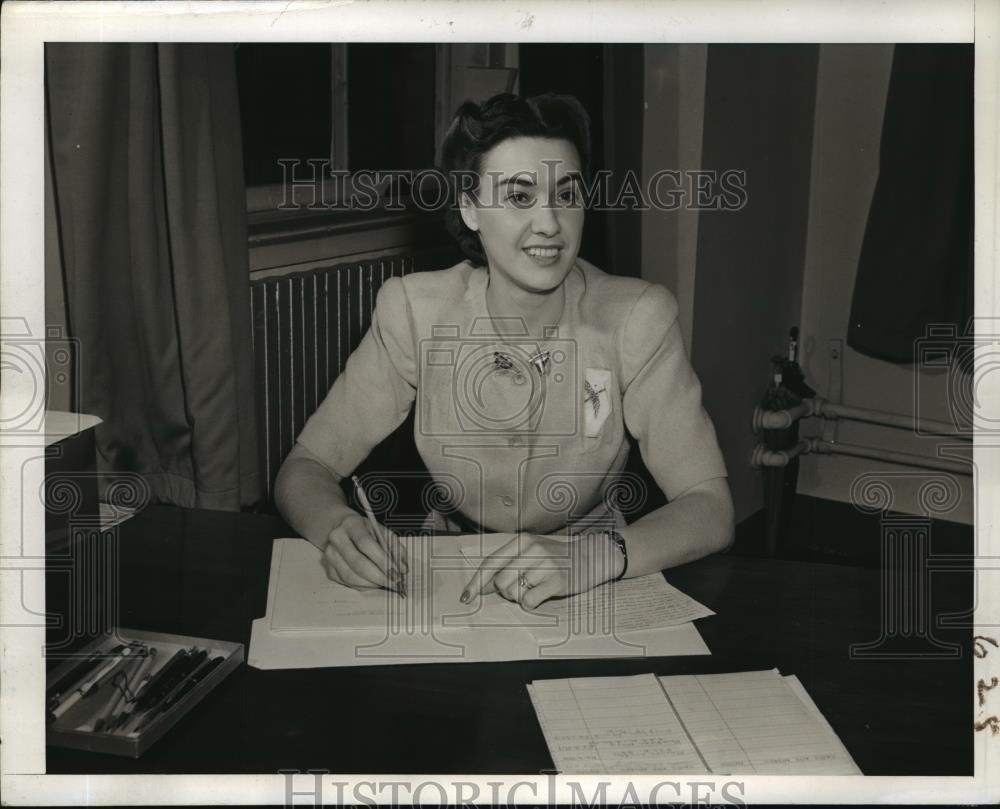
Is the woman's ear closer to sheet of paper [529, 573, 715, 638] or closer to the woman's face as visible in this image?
the woman's face

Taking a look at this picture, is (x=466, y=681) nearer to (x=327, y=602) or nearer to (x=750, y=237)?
(x=327, y=602)

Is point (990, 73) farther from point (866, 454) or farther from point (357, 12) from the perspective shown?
point (357, 12)

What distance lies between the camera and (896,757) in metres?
0.98

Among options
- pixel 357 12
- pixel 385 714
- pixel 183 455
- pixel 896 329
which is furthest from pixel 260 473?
pixel 896 329

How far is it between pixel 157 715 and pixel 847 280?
3.15ft

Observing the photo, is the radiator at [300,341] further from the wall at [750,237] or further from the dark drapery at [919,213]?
the dark drapery at [919,213]

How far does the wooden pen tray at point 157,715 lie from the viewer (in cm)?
94

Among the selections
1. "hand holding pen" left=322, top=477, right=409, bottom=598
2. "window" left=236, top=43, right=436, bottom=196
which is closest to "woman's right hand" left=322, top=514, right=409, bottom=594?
"hand holding pen" left=322, top=477, right=409, bottom=598

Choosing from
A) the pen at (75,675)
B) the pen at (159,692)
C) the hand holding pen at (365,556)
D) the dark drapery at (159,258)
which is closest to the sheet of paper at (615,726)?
the hand holding pen at (365,556)

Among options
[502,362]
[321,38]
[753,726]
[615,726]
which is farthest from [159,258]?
[753,726]

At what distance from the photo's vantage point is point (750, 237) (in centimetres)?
129

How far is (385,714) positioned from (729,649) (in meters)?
0.38

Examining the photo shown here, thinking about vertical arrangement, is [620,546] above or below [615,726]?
above

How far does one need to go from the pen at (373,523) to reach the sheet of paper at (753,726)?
1.06 feet
